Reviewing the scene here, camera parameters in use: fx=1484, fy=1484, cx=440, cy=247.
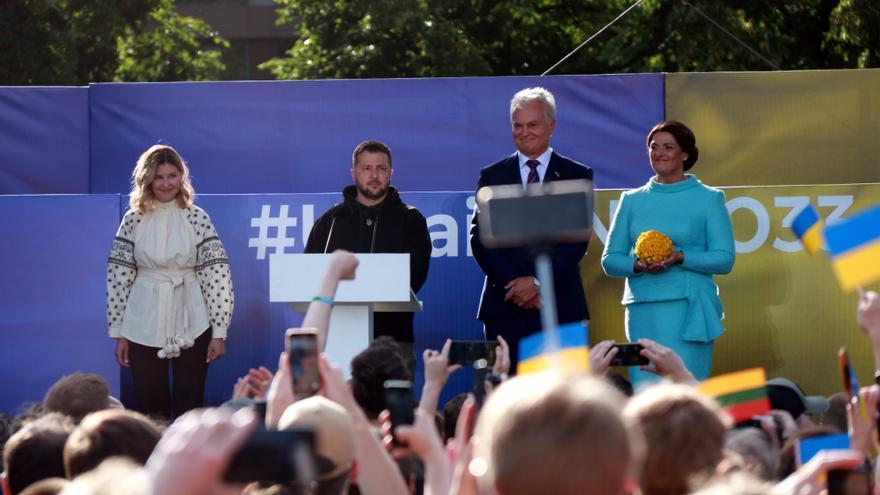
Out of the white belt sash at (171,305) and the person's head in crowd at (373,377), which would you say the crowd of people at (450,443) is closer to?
the person's head in crowd at (373,377)

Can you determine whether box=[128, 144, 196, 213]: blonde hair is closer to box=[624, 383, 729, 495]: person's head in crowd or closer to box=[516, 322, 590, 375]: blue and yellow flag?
box=[516, 322, 590, 375]: blue and yellow flag

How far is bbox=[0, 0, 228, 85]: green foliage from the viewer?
19.9 metres

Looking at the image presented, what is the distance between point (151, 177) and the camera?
307 inches

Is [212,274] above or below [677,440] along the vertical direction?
above

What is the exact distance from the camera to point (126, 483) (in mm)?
2480

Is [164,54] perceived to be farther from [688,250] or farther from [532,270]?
[688,250]

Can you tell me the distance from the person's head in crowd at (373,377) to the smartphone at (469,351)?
176 mm

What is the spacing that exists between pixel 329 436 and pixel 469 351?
1.92m

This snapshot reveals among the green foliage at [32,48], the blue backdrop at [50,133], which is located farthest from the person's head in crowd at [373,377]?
the green foliage at [32,48]

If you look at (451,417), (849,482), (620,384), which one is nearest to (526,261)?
(620,384)

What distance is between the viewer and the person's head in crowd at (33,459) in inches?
146

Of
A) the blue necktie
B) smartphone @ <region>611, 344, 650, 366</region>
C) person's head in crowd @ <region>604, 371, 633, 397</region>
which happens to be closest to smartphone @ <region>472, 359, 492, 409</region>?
smartphone @ <region>611, 344, 650, 366</region>

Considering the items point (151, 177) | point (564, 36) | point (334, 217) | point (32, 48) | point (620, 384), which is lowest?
point (620, 384)

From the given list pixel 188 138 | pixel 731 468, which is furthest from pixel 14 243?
pixel 731 468
